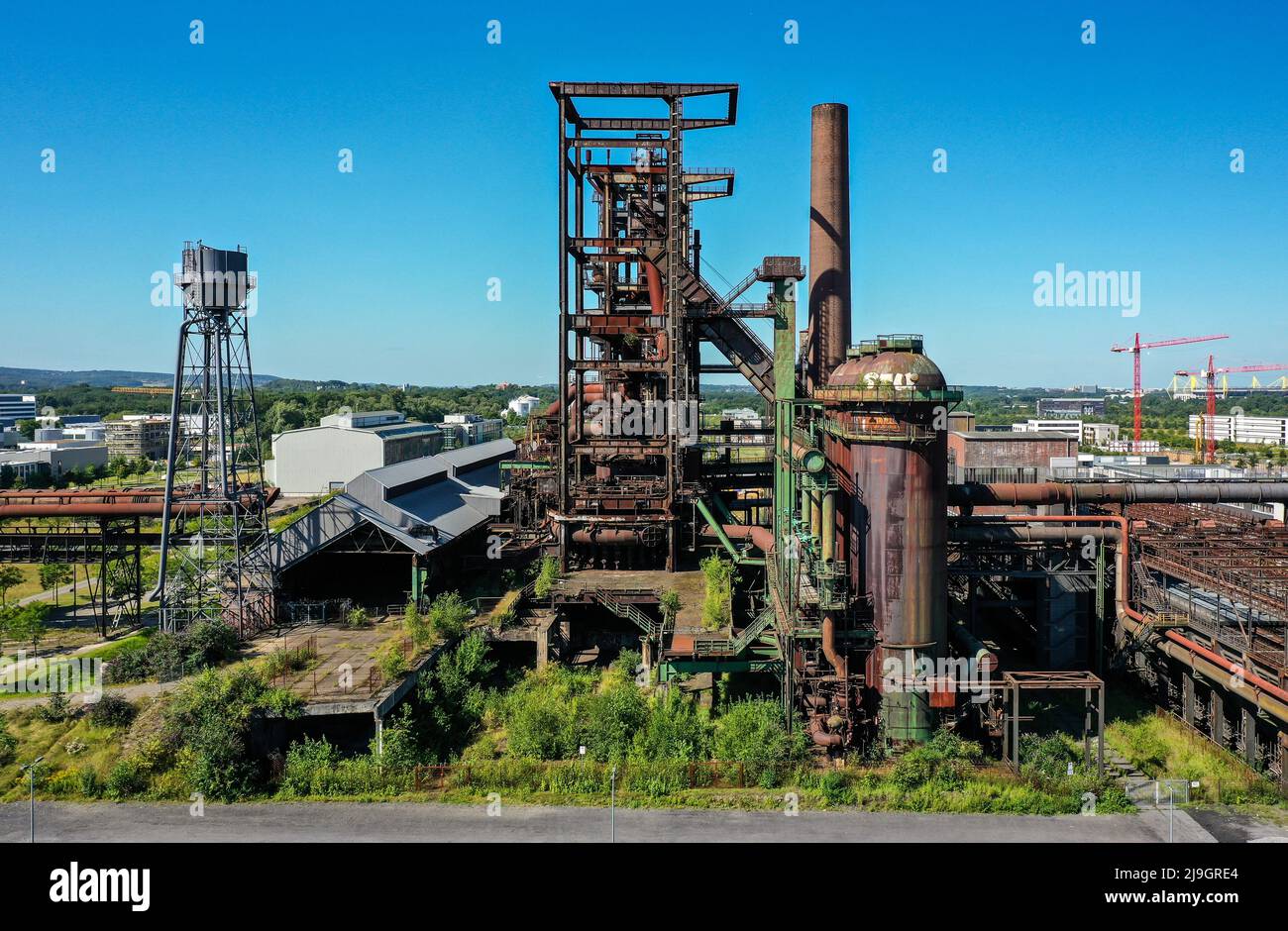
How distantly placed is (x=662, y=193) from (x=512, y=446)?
92.0 ft

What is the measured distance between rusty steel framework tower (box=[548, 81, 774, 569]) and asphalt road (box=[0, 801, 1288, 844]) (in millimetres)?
Result: 16545

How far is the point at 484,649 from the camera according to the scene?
27.5m

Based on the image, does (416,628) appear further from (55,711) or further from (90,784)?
(55,711)

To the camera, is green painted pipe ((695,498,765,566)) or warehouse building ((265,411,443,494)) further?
warehouse building ((265,411,443,494))

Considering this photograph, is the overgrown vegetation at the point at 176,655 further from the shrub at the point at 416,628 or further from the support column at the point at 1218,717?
the support column at the point at 1218,717

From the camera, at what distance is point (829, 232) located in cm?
3844

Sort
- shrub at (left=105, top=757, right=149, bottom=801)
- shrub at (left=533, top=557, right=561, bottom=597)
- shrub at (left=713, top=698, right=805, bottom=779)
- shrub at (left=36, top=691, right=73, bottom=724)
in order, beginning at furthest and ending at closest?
shrub at (left=533, top=557, right=561, bottom=597) < shrub at (left=36, top=691, right=73, bottom=724) < shrub at (left=713, top=698, right=805, bottom=779) < shrub at (left=105, top=757, right=149, bottom=801)

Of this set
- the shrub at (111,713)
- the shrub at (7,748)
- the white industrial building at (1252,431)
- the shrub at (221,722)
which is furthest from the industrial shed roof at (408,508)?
the white industrial building at (1252,431)

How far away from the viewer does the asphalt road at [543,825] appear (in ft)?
60.9

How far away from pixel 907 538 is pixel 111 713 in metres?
23.2

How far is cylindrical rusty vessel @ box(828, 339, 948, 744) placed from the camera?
74.8ft

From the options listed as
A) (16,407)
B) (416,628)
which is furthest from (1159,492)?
(16,407)

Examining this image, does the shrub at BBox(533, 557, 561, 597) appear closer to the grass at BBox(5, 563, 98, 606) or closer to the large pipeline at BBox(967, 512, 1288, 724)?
the large pipeline at BBox(967, 512, 1288, 724)

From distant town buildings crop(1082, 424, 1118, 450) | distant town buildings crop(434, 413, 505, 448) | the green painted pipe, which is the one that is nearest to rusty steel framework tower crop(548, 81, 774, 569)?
the green painted pipe
